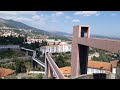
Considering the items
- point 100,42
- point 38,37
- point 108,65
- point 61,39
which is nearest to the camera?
point 100,42

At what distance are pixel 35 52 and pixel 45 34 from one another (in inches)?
→ 285

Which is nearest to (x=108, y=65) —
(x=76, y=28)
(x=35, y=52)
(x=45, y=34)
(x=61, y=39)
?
(x=35, y=52)

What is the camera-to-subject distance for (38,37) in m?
23.6
